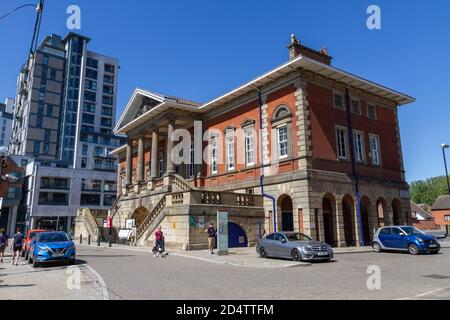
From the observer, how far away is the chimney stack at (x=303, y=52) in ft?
86.3

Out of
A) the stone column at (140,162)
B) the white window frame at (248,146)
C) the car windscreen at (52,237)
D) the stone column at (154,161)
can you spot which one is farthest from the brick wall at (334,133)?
the stone column at (140,162)

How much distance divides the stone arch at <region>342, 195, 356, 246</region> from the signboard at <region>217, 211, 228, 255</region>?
10033 millimetres

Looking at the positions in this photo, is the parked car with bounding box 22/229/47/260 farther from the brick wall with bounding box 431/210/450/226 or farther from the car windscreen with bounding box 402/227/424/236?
the brick wall with bounding box 431/210/450/226

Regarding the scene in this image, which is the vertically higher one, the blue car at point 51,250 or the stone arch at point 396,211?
the stone arch at point 396,211

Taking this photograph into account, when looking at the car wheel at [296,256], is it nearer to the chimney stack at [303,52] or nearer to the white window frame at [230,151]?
the white window frame at [230,151]

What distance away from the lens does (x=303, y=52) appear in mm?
27062

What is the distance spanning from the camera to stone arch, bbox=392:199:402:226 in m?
28.2

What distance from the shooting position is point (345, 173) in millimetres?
24609

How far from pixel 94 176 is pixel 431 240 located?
69206mm

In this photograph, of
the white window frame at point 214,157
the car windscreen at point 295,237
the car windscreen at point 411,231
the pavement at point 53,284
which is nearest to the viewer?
the pavement at point 53,284

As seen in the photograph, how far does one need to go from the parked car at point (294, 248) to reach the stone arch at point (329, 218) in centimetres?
699

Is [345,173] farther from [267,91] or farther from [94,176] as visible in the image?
[94,176]

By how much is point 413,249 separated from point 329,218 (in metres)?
6.40
